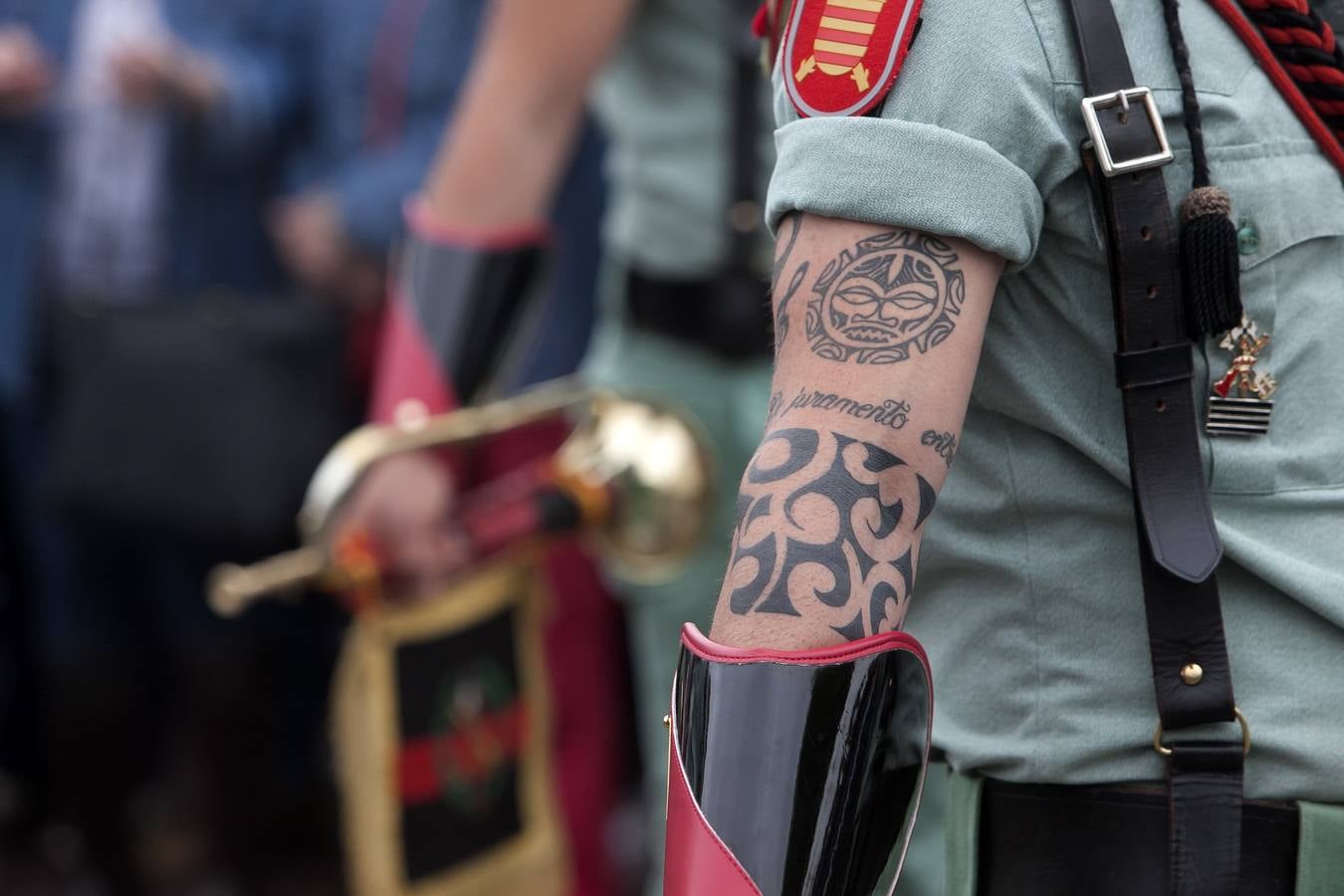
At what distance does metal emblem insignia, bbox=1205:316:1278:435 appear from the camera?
114 cm

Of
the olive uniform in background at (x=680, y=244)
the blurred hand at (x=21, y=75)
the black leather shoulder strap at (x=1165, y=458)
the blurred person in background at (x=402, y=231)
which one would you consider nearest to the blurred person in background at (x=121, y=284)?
the blurred hand at (x=21, y=75)

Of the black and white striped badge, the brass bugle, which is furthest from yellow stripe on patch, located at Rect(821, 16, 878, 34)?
the brass bugle

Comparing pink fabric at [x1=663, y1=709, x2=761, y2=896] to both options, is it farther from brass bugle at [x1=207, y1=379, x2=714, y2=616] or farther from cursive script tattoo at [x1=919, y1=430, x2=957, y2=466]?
brass bugle at [x1=207, y1=379, x2=714, y2=616]

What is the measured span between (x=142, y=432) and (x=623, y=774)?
1211mm

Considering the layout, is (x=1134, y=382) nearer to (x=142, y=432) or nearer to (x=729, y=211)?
(x=729, y=211)

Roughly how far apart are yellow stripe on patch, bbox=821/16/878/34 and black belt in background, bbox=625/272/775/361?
1175 millimetres

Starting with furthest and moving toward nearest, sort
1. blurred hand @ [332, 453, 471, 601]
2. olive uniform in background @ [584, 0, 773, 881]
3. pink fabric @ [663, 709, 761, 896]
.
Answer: olive uniform in background @ [584, 0, 773, 881], blurred hand @ [332, 453, 471, 601], pink fabric @ [663, 709, 761, 896]

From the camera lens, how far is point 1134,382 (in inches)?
43.9

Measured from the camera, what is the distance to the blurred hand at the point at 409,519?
2109 mm

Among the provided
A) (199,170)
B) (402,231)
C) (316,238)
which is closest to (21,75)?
(199,170)

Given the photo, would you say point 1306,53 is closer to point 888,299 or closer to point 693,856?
point 888,299

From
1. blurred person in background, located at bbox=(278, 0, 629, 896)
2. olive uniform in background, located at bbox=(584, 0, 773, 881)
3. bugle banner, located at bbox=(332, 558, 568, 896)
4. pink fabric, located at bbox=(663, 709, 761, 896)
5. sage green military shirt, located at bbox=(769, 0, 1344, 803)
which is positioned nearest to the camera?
pink fabric, located at bbox=(663, 709, 761, 896)

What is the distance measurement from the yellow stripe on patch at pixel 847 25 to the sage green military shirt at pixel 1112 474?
0.03m

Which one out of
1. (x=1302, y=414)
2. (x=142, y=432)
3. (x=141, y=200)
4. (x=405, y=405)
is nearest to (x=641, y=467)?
(x=405, y=405)
